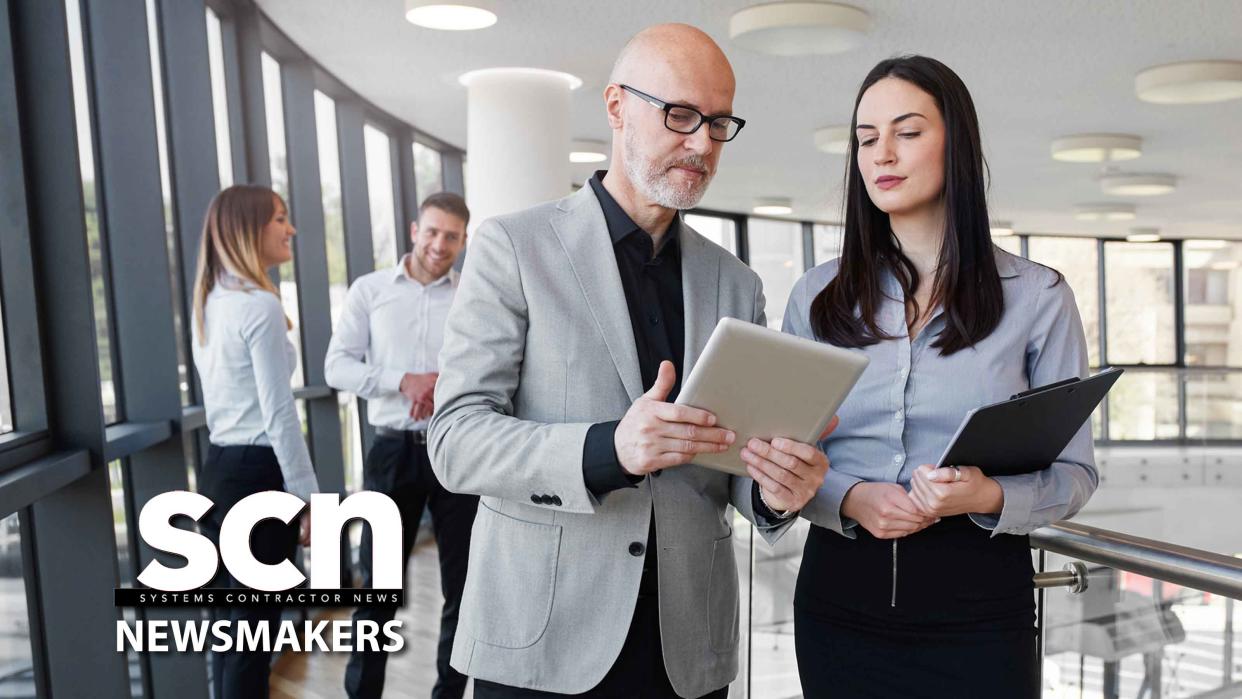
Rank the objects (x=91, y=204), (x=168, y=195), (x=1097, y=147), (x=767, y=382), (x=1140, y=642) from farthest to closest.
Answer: (x=1097, y=147), (x=1140, y=642), (x=168, y=195), (x=91, y=204), (x=767, y=382)

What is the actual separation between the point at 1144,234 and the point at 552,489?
18.2 meters

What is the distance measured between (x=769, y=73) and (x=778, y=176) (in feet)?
15.6

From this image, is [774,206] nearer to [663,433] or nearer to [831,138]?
[831,138]

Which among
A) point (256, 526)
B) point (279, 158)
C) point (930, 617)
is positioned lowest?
point (256, 526)

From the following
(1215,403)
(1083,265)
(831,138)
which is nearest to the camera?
(831,138)

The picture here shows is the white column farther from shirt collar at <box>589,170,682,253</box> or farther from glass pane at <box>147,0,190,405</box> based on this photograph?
shirt collar at <box>589,170,682,253</box>

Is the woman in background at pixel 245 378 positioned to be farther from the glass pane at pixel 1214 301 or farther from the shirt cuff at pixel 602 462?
the glass pane at pixel 1214 301

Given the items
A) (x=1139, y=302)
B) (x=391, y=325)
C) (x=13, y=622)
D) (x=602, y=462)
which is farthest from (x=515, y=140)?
(x=1139, y=302)

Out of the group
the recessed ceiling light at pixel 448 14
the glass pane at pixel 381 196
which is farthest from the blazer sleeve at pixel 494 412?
the glass pane at pixel 381 196

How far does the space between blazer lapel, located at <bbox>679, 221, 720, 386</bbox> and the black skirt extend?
0.45 m

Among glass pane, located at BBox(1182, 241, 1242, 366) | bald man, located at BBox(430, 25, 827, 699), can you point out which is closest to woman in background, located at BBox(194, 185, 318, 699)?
bald man, located at BBox(430, 25, 827, 699)

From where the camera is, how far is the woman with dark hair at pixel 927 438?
66.9 inches

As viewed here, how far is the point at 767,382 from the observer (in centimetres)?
138

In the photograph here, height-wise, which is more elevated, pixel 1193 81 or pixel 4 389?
pixel 1193 81
